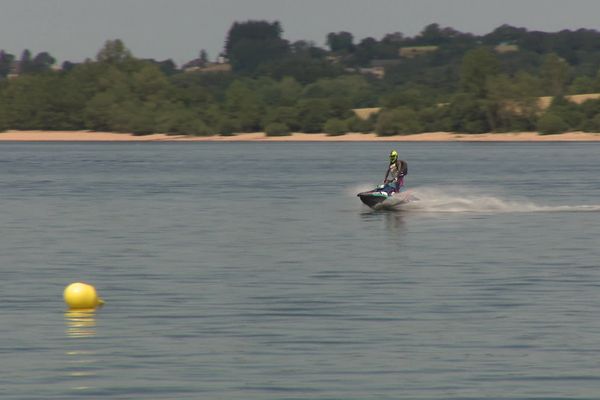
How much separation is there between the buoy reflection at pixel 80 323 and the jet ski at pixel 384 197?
2830 centimetres

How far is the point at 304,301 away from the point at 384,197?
88.5 feet

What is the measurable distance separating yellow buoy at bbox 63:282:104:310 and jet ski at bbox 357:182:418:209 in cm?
2779

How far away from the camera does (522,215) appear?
5922cm

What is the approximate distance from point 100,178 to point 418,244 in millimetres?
59627

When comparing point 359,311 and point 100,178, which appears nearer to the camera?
point 359,311

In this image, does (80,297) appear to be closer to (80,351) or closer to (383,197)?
(80,351)

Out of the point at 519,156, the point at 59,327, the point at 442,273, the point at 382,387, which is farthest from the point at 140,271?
the point at 519,156

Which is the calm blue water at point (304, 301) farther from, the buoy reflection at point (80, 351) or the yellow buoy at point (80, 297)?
the yellow buoy at point (80, 297)

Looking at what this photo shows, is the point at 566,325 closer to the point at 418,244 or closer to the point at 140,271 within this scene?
the point at 140,271

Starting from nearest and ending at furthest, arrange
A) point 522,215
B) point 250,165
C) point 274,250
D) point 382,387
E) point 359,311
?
point 382,387 < point 359,311 < point 274,250 < point 522,215 < point 250,165

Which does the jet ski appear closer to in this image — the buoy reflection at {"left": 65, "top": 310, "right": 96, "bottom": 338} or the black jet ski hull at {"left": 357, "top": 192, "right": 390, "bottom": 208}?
the black jet ski hull at {"left": 357, "top": 192, "right": 390, "bottom": 208}

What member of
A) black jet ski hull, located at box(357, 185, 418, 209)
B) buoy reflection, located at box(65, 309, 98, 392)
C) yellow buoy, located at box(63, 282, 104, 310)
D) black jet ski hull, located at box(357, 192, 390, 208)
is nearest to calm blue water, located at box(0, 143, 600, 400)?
buoy reflection, located at box(65, 309, 98, 392)

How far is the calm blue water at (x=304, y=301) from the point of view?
22453 millimetres

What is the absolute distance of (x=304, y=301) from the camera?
30.9 metres
